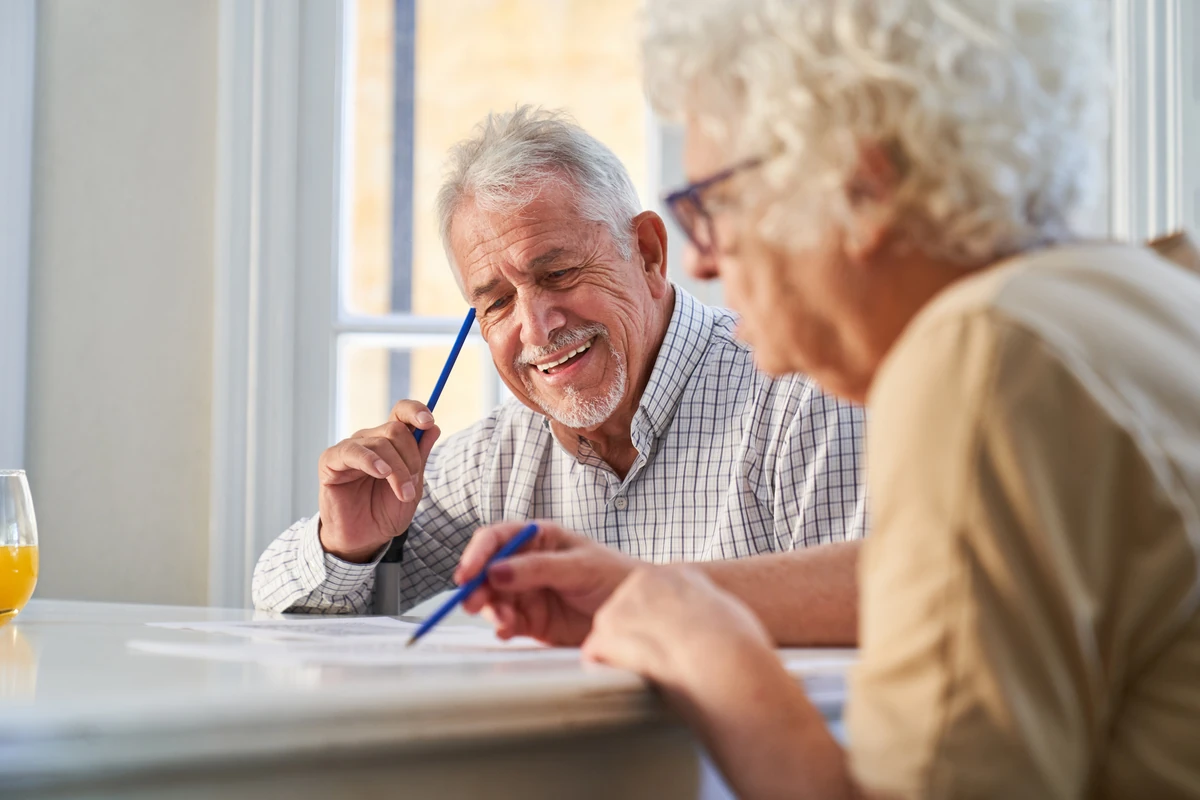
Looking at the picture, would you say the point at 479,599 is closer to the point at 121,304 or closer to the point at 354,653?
the point at 354,653

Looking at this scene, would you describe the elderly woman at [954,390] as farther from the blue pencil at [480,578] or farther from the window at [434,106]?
the window at [434,106]

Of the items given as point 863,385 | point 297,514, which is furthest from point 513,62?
point 863,385

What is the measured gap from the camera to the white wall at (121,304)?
2076 millimetres

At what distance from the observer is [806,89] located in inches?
27.3

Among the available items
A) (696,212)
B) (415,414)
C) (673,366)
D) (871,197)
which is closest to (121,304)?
(415,414)

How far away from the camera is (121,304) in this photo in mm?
2090

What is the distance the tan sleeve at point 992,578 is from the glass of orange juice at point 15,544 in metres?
0.97

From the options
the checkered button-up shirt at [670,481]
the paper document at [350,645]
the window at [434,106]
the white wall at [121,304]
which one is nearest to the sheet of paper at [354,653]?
the paper document at [350,645]

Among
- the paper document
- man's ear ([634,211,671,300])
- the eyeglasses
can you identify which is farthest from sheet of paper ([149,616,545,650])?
man's ear ([634,211,671,300])

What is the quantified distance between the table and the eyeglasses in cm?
32

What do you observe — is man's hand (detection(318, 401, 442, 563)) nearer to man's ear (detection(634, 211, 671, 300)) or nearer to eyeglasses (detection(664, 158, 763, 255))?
man's ear (detection(634, 211, 671, 300))

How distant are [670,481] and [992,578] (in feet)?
3.91

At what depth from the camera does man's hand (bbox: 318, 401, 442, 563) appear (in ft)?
5.21

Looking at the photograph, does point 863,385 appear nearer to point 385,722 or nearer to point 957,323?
point 957,323
